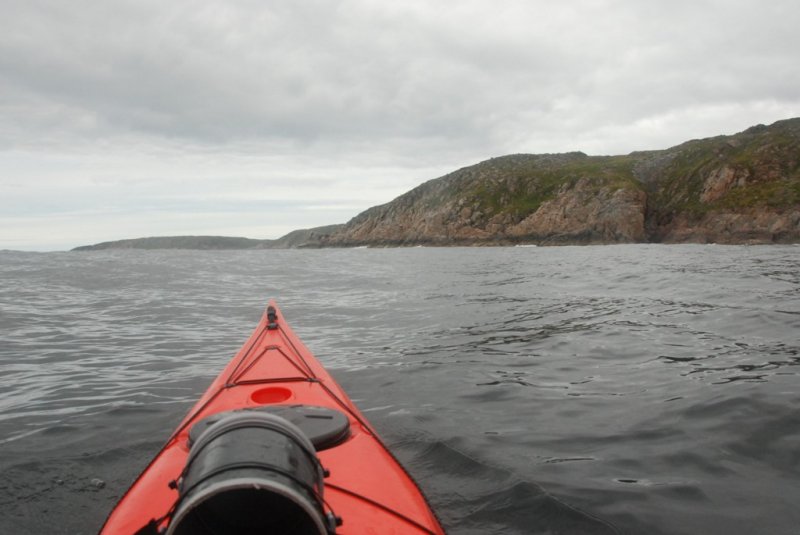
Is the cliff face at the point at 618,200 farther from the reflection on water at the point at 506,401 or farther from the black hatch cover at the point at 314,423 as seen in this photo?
the black hatch cover at the point at 314,423

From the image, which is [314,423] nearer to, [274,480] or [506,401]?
[274,480]

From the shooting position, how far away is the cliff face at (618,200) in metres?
71.8

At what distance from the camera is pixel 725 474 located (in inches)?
181

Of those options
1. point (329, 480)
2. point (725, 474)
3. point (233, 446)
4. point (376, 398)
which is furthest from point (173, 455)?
point (725, 474)

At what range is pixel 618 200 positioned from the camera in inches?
3511

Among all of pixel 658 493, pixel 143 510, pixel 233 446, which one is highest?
pixel 233 446

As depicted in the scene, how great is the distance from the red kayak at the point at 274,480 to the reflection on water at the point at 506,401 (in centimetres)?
107

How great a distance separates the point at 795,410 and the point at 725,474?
1902 millimetres

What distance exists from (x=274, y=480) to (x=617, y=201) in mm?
96431

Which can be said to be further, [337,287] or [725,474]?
[337,287]

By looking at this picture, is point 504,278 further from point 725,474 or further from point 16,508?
point 16,508

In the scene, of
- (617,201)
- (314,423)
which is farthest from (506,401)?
(617,201)

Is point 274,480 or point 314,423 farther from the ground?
point 274,480

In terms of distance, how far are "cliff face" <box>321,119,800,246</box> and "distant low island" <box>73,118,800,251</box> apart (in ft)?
0.67
